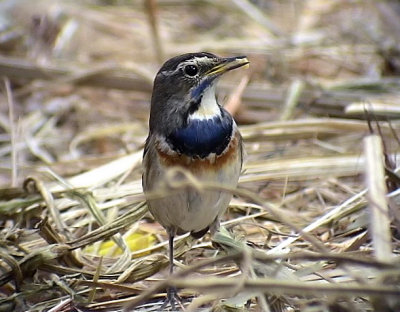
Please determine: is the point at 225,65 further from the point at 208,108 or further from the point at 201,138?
the point at 201,138

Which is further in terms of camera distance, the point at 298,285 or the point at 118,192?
the point at 118,192

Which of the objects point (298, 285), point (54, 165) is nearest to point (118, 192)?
point (54, 165)

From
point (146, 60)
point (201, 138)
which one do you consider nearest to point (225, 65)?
point (201, 138)

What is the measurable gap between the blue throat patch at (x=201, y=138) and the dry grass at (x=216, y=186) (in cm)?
15

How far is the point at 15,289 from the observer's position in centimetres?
369

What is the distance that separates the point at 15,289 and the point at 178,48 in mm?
4142

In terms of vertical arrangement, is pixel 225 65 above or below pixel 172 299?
above

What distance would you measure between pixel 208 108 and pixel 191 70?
0.17 metres

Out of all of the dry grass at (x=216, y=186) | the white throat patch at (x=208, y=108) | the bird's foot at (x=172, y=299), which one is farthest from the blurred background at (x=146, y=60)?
the bird's foot at (x=172, y=299)

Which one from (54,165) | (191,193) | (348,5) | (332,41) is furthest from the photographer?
(348,5)

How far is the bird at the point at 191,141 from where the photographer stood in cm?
347

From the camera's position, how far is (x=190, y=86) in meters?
3.61

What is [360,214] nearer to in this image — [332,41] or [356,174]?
[356,174]

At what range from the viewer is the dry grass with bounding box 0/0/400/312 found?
2986 millimetres
